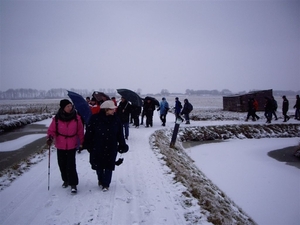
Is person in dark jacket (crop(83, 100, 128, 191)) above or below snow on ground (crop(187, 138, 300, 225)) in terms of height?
→ above

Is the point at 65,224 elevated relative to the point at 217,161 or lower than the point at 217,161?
elevated

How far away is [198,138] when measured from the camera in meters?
14.7

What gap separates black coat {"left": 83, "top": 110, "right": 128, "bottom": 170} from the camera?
4.41 meters

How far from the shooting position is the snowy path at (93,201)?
3803 mm

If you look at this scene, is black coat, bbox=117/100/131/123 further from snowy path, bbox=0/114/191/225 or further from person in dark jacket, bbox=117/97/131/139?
snowy path, bbox=0/114/191/225

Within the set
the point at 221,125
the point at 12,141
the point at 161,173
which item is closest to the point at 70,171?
the point at 161,173

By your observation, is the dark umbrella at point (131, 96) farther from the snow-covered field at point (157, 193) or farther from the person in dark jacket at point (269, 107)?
the person in dark jacket at point (269, 107)

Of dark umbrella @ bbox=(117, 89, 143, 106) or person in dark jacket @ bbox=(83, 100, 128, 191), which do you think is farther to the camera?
dark umbrella @ bbox=(117, 89, 143, 106)

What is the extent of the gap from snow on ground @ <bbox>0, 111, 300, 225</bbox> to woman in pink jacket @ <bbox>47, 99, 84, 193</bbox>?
2.11ft

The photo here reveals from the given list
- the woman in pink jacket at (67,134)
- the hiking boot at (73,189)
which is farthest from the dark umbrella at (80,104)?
the hiking boot at (73,189)

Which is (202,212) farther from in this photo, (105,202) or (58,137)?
(58,137)

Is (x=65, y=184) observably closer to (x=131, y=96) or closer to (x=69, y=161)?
(x=69, y=161)

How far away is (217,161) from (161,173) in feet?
17.0

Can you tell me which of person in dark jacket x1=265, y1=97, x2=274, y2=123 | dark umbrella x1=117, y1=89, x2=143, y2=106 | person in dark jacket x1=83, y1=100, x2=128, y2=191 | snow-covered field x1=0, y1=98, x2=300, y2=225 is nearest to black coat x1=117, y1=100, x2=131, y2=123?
dark umbrella x1=117, y1=89, x2=143, y2=106
